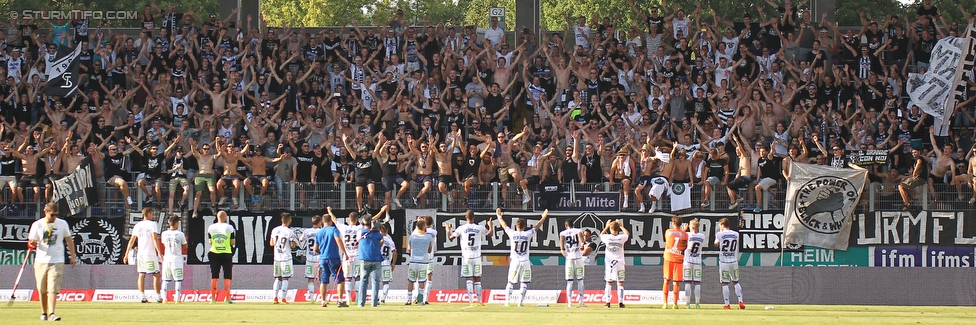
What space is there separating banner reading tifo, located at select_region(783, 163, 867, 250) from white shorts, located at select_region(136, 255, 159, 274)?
42.8 feet

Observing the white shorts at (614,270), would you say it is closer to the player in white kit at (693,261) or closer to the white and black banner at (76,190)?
the player in white kit at (693,261)

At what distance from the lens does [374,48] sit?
32.3 meters

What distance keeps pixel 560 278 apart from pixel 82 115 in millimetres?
12082

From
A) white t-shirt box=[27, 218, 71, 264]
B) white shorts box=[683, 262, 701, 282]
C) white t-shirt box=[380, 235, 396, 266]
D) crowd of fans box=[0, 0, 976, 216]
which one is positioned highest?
crowd of fans box=[0, 0, 976, 216]

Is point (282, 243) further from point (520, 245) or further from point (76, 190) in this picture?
point (76, 190)

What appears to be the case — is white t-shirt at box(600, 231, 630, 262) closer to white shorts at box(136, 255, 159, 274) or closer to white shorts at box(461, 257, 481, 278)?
white shorts at box(461, 257, 481, 278)

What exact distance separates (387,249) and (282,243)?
2.15 meters

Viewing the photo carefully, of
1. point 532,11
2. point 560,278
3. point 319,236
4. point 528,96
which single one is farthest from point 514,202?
point 532,11

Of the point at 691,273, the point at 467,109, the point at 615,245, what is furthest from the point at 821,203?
the point at 467,109

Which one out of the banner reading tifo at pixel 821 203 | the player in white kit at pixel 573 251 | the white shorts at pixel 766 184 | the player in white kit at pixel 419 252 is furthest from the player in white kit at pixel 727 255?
the player in white kit at pixel 419 252

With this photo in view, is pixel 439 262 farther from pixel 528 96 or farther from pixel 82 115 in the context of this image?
pixel 82 115

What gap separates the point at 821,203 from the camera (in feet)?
87.6

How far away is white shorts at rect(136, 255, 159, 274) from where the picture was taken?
76.7ft

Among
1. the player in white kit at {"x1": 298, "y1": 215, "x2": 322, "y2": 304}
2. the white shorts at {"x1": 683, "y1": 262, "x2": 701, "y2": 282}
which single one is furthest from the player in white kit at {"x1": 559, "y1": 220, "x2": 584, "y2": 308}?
the player in white kit at {"x1": 298, "y1": 215, "x2": 322, "y2": 304}
